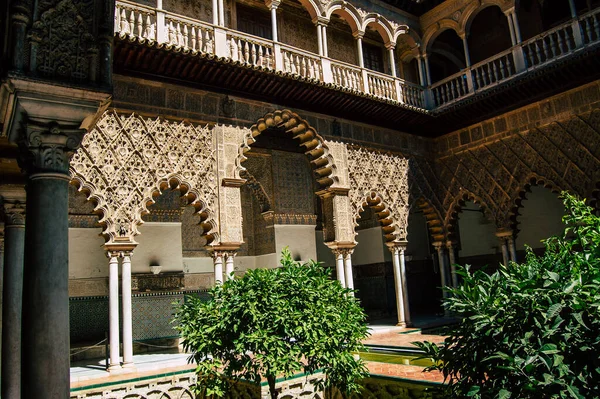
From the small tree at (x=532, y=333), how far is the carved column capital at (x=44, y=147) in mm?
2292

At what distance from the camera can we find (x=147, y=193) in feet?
26.0

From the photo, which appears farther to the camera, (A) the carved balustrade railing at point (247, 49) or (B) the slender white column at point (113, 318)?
(A) the carved balustrade railing at point (247, 49)

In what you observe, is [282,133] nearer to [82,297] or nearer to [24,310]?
[82,297]

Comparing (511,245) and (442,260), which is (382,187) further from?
(511,245)

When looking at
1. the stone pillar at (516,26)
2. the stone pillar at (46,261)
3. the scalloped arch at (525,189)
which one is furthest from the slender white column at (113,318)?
the stone pillar at (516,26)

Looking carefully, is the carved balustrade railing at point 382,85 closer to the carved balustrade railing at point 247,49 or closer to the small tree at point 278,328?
the carved balustrade railing at point 247,49

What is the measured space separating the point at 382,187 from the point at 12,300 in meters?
8.34

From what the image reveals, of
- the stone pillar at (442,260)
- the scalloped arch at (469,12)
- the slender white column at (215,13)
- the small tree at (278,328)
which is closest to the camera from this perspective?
the small tree at (278,328)

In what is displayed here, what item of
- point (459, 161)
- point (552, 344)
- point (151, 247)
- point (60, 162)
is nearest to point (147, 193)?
point (151, 247)

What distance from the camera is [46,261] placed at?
2.71m

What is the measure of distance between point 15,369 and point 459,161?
34.1 ft

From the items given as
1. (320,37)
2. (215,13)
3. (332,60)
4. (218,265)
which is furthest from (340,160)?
(215,13)

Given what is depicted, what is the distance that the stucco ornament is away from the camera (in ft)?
35.6

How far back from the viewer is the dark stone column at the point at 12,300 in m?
4.11
